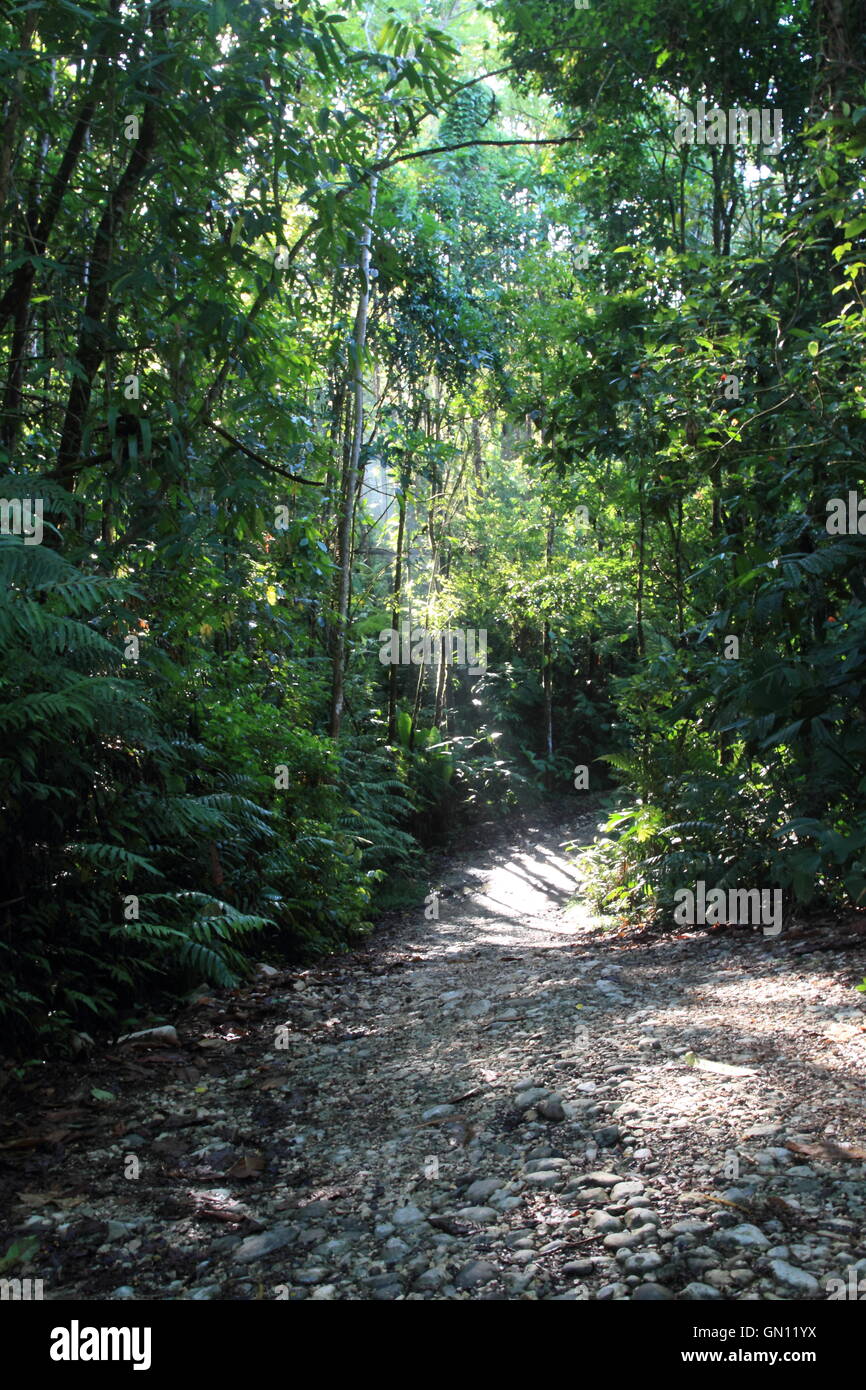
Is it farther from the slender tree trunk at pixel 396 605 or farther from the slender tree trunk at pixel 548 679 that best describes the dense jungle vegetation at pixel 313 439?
the slender tree trunk at pixel 548 679

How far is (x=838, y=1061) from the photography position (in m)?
3.18

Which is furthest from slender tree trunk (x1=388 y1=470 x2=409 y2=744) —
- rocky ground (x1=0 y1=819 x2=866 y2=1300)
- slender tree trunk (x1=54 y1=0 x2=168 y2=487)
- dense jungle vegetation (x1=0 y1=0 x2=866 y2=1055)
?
rocky ground (x1=0 y1=819 x2=866 y2=1300)

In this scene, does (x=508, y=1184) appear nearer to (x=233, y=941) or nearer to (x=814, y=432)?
(x=233, y=941)

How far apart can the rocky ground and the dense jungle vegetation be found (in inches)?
25.3

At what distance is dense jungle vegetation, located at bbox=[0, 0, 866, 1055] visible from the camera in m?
3.62

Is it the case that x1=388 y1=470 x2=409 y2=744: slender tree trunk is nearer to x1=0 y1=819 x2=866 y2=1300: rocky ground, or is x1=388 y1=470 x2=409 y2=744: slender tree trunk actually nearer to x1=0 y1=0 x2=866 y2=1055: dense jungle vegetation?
x1=0 y1=0 x2=866 y2=1055: dense jungle vegetation

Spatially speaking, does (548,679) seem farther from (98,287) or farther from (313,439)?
(98,287)

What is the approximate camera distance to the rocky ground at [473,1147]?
212 centimetres

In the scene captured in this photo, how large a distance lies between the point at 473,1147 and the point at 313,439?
5188 mm

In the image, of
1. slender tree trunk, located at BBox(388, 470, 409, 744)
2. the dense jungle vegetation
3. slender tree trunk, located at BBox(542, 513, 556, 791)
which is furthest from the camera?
slender tree trunk, located at BBox(542, 513, 556, 791)

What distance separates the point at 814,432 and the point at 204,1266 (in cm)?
427

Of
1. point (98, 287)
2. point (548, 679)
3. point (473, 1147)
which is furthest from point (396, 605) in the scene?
point (473, 1147)
